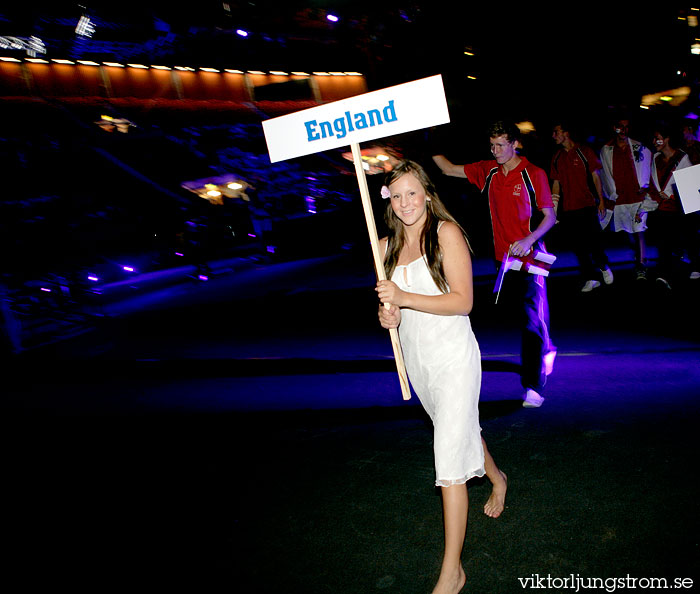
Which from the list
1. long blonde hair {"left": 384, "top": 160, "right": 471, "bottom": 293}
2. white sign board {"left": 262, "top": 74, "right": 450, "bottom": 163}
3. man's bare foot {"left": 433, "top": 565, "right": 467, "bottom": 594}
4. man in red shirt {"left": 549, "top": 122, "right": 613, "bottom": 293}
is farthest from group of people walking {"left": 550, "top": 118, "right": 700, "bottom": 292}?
man's bare foot {"left": 433, "top": 565, "right": 467, "bottom": 594}

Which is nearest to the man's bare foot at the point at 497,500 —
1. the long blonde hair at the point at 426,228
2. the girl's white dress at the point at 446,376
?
the girl's white dress at the point at 446,376

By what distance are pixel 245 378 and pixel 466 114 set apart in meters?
15.8

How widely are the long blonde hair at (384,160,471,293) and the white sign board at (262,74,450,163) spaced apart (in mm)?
225

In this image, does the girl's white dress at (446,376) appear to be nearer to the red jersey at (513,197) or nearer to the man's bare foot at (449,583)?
the man's bare foot at (449,583)

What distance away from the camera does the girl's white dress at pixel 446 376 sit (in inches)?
93.7

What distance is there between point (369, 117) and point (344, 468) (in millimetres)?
2408

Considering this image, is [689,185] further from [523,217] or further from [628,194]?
[628,194]

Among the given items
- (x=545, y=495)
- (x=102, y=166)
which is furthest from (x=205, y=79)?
(x=545, y=495)

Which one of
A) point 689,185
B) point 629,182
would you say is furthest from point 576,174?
point 689,185

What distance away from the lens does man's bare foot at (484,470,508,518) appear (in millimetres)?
2936

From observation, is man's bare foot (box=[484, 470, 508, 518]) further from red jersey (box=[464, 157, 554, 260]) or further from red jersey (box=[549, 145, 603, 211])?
red jersey (box=[549, 145, 603, 211])

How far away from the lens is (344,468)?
3705 millimetres

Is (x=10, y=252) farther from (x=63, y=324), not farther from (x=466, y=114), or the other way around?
(x=466, y=114)

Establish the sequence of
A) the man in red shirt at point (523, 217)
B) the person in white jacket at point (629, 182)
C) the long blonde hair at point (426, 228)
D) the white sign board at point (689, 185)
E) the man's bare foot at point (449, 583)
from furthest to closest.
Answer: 1. the person in white jacket at point (629, 182)
2. the man in red shirt at point (523, 217)
3. the white sign board at point (689, 185)
4. the long blonde hair at point (426, 228)
5. the man's bare foot at point (449, 583)
